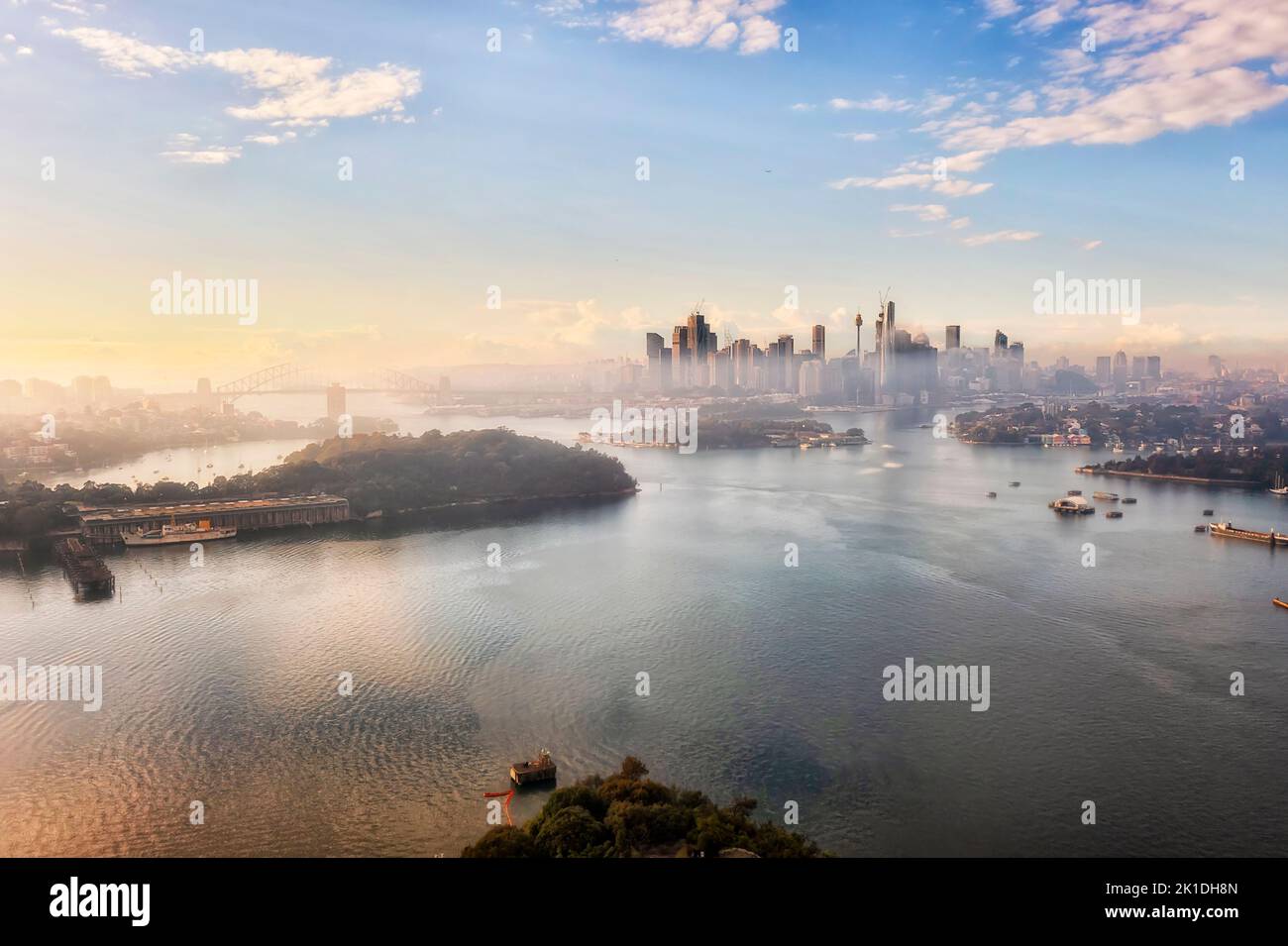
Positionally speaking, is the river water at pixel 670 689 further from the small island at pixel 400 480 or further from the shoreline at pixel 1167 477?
the shoreline at pixel 1167 477

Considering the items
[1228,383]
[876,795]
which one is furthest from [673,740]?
[1228,383]

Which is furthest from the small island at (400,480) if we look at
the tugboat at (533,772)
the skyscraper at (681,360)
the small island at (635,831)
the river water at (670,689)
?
the skyscraper at (681,360)

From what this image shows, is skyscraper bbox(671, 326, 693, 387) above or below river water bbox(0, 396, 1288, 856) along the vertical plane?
above

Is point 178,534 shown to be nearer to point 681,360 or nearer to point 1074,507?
point 1074,507

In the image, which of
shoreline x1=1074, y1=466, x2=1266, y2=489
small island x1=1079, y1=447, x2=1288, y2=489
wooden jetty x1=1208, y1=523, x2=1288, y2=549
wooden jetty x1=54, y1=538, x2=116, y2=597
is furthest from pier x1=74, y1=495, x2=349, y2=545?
small island x1=1079, y1=447, x2=1288, y2=489

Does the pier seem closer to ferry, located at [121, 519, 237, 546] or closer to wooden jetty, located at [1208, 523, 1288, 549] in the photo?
ferry, located at [121, 519, 237, 546]
